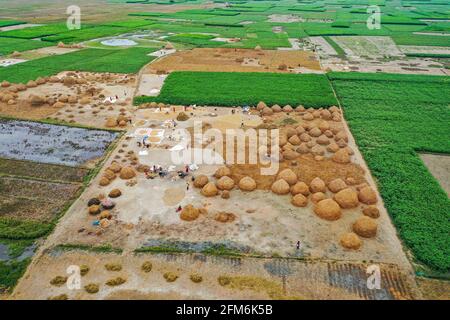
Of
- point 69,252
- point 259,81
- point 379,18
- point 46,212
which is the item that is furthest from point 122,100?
point 379,18

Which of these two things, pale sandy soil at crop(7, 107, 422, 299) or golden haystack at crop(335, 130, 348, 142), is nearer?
pale sandy soil at crop(7, 107, 422, 299)

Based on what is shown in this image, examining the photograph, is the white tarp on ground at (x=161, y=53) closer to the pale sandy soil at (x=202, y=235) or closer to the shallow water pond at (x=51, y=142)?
the shallow water pond at (x=51, y=142)

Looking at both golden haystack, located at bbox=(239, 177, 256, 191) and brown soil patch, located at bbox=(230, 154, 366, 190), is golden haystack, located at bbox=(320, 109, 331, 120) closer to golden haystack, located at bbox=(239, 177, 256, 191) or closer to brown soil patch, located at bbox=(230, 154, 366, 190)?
brown soil patch, located at bbox=(230, 154, 366, 190)

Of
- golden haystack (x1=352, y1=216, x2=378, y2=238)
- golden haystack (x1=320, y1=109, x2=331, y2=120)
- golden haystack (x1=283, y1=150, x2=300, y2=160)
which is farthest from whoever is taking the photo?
golden haystack (x1=320, y1=109, x2=331, y2=120)

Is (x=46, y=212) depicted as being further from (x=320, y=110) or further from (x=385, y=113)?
(x=385, y=113)

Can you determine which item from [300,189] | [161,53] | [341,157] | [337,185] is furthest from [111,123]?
[161,53]

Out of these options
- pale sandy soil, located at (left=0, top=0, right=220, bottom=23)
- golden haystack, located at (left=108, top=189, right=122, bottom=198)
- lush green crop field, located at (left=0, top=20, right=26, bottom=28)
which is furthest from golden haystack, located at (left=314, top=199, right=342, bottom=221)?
pale sandy soil, located at (left=0, top=0, right=220, bottom=23)

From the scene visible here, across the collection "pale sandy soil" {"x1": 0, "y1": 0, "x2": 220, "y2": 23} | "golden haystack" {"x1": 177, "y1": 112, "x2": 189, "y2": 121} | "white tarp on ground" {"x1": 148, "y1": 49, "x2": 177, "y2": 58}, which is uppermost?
"pale sandy soil" {"x1": 0, "y1": 0, "x2": 220, "y2": 23}
